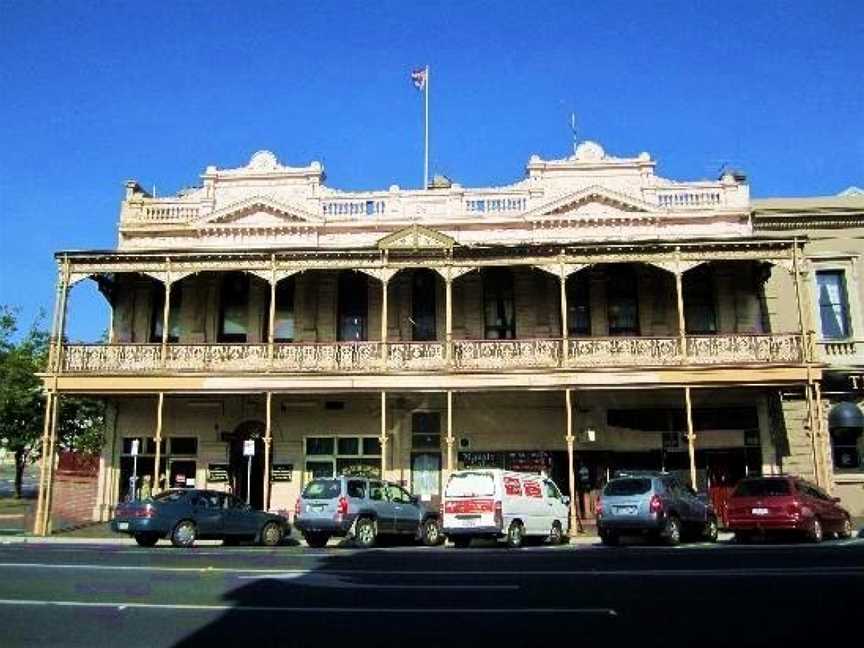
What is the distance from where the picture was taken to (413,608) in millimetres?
9094

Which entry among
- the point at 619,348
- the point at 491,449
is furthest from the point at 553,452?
the point at 619,348

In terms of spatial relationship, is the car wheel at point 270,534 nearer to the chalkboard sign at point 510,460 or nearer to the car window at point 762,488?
the chalkboard sign at point 510,460

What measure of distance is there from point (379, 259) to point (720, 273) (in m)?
10.6

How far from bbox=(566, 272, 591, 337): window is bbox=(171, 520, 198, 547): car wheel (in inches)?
518

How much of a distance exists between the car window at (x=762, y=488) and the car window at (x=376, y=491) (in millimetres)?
8043

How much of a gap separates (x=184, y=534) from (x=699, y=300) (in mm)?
16898

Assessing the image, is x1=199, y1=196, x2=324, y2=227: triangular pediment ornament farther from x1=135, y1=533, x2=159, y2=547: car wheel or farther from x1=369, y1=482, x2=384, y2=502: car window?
x1=135, y1=533, x2=159, y2=547: car wheel

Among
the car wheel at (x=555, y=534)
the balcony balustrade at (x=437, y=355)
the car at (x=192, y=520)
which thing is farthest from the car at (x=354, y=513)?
the balcony balustrade at (x=437, y=355)

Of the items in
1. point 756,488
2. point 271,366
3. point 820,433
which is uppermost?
point 271,366

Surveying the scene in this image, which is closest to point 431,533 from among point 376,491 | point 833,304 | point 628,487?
point 376,491

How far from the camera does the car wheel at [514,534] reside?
19064mm

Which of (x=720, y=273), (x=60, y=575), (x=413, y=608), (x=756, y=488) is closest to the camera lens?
(x=413, y=608)

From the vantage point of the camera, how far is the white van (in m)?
18.9

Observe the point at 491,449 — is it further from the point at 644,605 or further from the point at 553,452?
the point at 644,605
